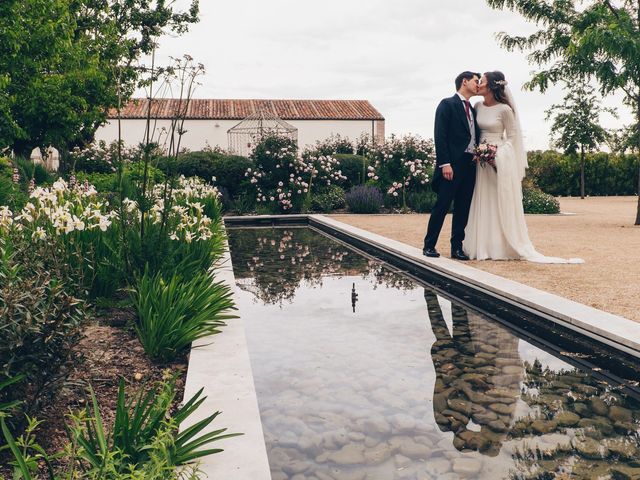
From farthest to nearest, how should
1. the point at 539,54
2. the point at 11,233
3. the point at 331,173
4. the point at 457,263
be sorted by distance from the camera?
the point at 331,173, the point at 539,54, the point at 457,263, the point at 11,233

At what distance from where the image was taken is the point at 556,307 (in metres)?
4.85

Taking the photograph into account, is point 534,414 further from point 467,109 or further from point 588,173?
point 588,173

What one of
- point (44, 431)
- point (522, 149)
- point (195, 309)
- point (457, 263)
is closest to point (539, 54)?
point (522, 149)

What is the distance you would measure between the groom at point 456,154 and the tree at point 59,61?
6.78 meters

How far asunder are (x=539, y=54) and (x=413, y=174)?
5.13m

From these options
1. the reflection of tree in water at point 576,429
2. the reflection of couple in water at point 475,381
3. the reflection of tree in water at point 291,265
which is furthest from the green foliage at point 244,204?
the reflection of tree in water at point 576,429

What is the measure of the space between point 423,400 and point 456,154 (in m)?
5.43

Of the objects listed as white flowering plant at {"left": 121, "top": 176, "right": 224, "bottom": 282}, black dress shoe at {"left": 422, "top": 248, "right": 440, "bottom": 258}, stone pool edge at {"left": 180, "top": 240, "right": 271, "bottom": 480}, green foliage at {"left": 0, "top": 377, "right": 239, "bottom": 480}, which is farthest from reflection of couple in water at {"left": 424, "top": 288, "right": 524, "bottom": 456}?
black dress shoe at {"left": 422, "top": 248, "right": 440, "bottom": 258}

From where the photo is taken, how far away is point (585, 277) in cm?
670

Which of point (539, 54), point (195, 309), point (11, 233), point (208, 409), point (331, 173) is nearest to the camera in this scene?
point (208, 409)

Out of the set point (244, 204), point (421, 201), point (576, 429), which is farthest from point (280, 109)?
point (576, 429)

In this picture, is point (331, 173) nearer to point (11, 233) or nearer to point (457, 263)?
point (457, 263)

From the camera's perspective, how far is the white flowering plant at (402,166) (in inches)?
731

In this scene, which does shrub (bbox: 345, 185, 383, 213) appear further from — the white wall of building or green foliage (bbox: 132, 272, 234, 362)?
the white wall of building
